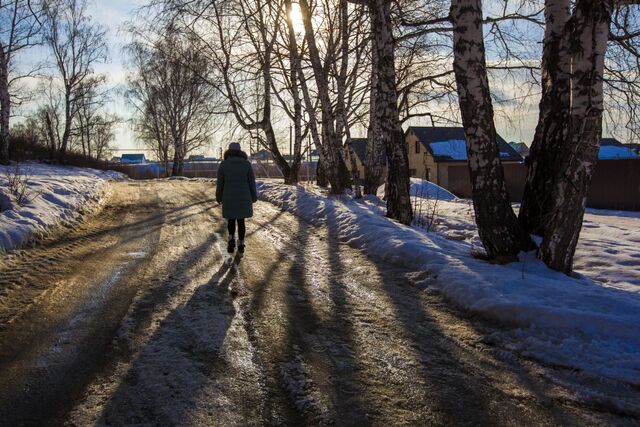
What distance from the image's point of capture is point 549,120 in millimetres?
6332

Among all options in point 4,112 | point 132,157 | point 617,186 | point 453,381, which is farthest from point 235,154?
point 132,157

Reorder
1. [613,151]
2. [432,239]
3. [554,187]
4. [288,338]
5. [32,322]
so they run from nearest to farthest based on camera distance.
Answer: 1. [288,338]
2. [32,322]
3. [554,187]
4. [432,239]
5. [613,151]

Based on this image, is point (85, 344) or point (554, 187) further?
point (554, 187)

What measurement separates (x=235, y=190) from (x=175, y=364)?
4.35 m

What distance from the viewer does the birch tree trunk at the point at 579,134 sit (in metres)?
5.19

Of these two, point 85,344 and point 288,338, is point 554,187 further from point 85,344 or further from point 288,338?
point 85,344

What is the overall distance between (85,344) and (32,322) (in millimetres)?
835

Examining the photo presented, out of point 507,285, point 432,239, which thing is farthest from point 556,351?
point 432,239

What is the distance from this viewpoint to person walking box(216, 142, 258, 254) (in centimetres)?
735

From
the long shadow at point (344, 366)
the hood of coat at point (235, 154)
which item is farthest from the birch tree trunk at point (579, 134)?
the hood of coat at point (235, 154)

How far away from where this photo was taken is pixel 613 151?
4734 cm

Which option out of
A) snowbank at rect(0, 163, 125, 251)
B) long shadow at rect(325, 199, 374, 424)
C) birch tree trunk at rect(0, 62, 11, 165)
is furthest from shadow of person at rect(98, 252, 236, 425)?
birch tree trunk at rect(0, 62, 11, 165)

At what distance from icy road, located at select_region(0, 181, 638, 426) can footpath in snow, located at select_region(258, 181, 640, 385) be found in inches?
8.7

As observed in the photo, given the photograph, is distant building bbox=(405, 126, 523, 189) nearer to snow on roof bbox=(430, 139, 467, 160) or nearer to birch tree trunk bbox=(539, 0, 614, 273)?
snow on roof bbox=(430, 139, 467, 160)
